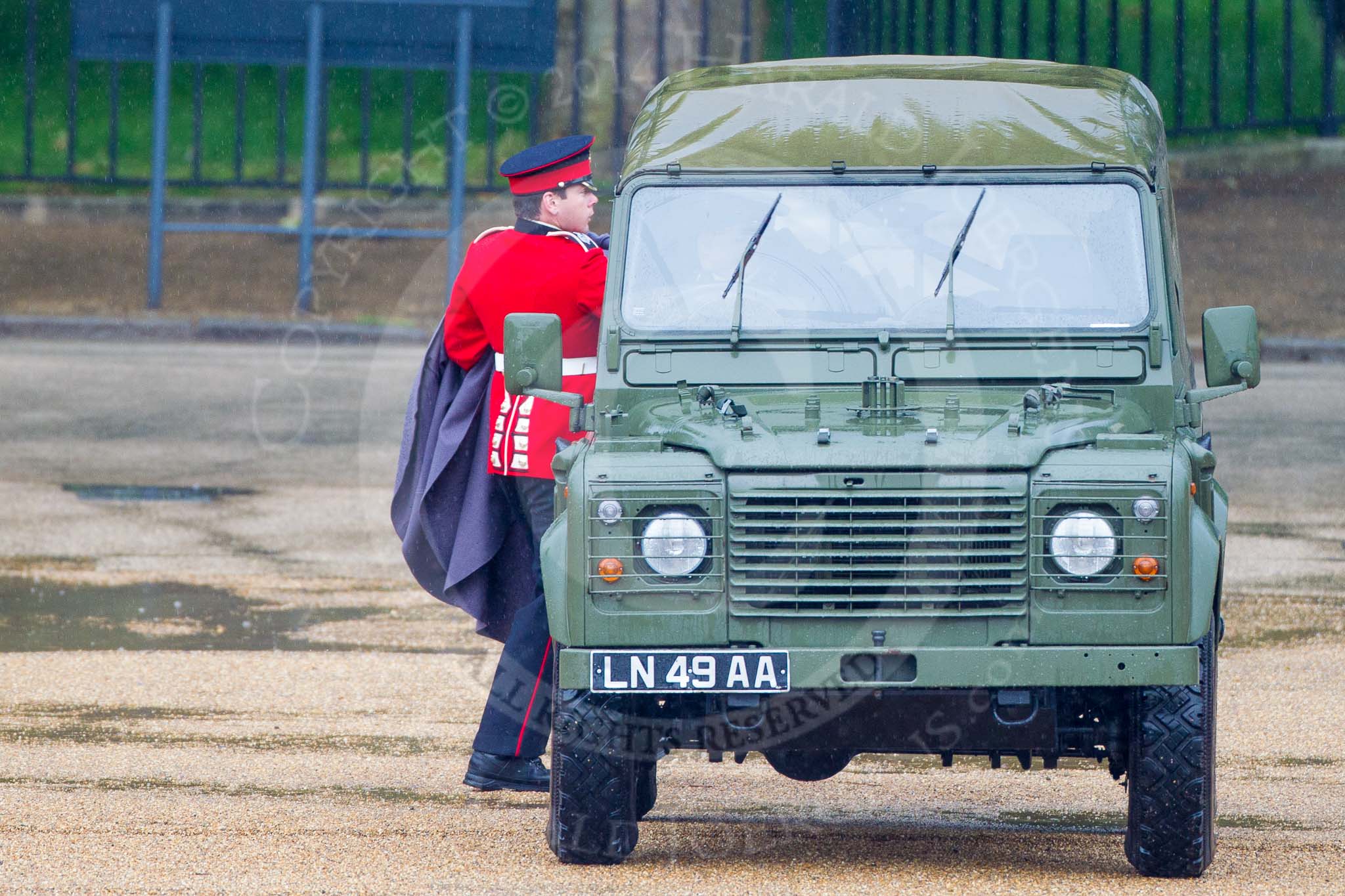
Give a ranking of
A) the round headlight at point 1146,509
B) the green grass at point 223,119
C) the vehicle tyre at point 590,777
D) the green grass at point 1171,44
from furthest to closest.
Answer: the green grass at point 223,119 < the green grass at point 1171,44 < the vehicle tyre at point 590,777 < the round headlight at point 1146,509

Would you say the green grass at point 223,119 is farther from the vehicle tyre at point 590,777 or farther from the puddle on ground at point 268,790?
the vehicle tyre at point 590,777

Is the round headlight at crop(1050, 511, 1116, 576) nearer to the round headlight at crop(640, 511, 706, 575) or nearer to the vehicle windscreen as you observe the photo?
the round headlight at crop(640, 511, 706, 575)

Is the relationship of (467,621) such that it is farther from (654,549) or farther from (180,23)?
(180,23)

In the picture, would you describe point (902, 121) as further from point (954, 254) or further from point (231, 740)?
point (231, 740)

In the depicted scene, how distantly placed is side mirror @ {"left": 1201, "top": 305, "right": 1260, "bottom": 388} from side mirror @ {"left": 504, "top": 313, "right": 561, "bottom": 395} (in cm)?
184

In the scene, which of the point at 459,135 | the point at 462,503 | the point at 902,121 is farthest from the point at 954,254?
the point at 459,135

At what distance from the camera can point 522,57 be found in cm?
2005

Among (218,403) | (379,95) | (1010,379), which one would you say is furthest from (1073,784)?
(379,95)

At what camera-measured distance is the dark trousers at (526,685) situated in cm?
695

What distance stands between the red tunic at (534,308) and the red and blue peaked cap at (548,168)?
0.43 ft

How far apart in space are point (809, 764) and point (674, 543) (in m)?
1.27

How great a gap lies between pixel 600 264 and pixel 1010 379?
1406 millimetres

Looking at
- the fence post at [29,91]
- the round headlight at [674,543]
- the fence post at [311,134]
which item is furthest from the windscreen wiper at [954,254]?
the fence post at [29,91]

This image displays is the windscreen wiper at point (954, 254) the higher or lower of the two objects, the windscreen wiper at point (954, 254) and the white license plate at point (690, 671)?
the higher
